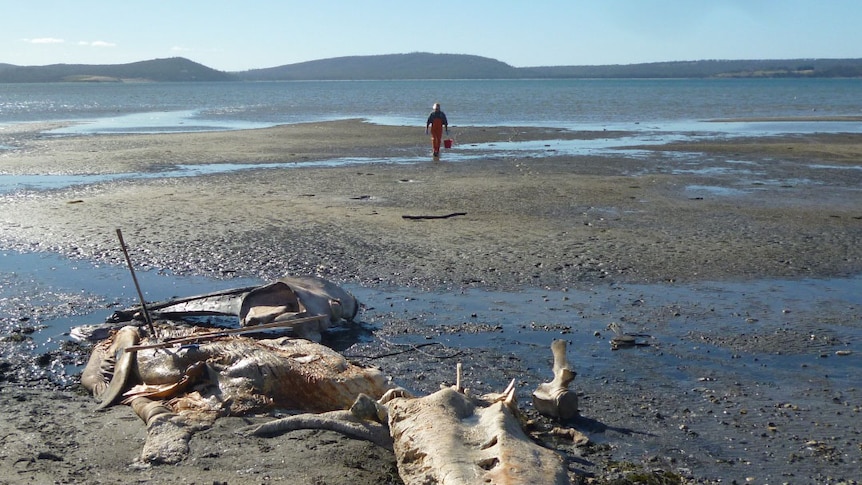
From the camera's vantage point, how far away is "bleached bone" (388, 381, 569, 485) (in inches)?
177

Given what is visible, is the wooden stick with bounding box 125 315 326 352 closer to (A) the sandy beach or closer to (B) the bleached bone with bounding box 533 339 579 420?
(A) the sandy beach

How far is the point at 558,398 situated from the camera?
20.0 feet

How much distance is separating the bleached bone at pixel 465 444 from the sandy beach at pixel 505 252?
26 centimetres

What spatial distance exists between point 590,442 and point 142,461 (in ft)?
8.61

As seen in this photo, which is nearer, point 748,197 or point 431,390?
point 431,390

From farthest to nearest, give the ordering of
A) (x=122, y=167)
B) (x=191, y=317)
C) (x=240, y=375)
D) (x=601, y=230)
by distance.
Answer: (x=122, y=167) < (x=601, y=230) < (x=191, y=317) < (x=240, y=375)

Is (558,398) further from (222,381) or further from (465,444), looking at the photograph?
(222,381)

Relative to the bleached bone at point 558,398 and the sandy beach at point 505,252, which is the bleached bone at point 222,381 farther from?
the bleached bone at point 558,398

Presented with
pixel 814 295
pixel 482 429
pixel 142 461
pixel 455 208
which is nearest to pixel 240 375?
pixel 142 461

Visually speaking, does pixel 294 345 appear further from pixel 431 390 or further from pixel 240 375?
pixel 431 390

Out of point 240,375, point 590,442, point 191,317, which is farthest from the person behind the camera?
point 191,317

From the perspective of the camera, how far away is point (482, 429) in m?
5.09

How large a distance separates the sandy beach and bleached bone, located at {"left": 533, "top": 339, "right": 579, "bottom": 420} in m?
0.19

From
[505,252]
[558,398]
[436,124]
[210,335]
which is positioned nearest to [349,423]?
[558,398]
